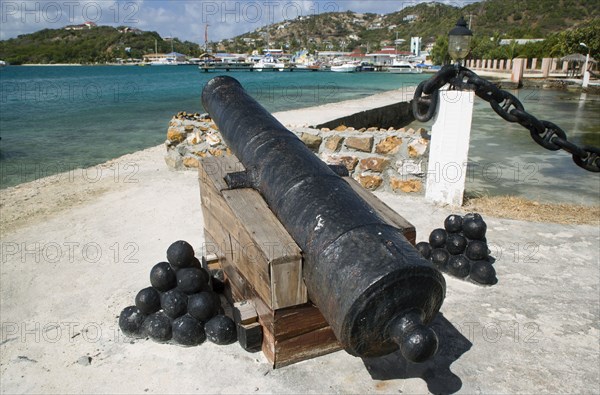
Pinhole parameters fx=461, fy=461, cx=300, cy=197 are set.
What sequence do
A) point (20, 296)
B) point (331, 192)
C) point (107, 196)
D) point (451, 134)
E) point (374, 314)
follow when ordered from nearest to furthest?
point (374, 314), point (331, 192), point (20, 296), point (451, 134), point (107, 196)

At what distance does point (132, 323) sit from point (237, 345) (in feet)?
2.13

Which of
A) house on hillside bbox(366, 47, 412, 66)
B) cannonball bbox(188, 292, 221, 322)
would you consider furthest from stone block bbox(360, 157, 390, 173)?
house on hillside bbox(366, 47, 412, 66)

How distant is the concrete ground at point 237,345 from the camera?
2326mm

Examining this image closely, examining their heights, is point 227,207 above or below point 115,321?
above

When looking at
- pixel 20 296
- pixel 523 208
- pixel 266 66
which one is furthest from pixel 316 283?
pixel 266 66

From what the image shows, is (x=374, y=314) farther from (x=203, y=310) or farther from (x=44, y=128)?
(x=44, y=128)

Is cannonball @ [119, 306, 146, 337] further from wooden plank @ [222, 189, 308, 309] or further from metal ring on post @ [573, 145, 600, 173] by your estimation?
metal ring on post @ [573, 145, 600, 173]

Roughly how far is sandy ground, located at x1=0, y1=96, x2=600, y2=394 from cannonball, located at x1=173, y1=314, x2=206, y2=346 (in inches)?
1.8

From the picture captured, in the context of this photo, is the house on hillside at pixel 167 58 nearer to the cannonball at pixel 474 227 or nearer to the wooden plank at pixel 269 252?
the cannonball at pixel 474 227

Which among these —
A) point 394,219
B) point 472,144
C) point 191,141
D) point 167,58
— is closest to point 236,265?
point 394,219

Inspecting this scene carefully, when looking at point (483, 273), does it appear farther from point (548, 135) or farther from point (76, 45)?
point (76, 45)

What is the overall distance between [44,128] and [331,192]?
19712 mm

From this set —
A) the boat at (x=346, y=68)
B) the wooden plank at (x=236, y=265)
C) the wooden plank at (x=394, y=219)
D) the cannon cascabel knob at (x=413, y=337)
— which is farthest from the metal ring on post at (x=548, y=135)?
the boat at (x=346, y=68)

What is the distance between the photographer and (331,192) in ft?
6.80
